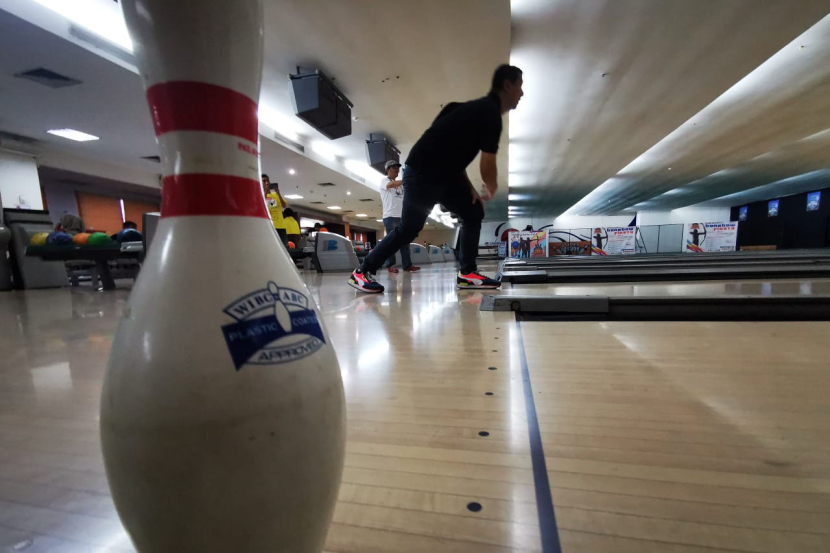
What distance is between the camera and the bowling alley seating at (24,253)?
3.88 meters

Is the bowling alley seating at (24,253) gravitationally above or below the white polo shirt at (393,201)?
below

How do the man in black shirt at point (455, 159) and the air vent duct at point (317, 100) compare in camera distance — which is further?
the air vent duct at point (317, 100)

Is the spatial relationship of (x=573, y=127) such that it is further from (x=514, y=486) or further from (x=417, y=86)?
(x=514, y=486)

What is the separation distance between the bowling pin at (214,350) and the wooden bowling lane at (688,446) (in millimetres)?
230

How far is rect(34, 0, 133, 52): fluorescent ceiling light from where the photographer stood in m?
3.17

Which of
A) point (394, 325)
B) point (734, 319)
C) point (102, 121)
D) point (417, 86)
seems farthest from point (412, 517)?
point (102, 121)

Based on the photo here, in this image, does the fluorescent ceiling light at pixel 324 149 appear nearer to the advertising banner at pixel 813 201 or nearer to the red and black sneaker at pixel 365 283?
the red and black sneaker at pixel 365 283

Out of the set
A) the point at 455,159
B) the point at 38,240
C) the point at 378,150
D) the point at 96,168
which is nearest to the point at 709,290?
the point at 455,159

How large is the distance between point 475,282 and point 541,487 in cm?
203

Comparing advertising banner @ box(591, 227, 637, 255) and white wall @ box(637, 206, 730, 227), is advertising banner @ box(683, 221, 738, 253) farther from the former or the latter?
white wall @ box(637, 206, 730, 227)

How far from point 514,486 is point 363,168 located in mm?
9353

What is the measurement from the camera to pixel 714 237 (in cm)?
909

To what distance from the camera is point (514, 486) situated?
0.36m

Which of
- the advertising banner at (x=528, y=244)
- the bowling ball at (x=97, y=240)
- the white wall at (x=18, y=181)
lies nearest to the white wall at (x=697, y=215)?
the advertising banner at (x=528, y=244)
